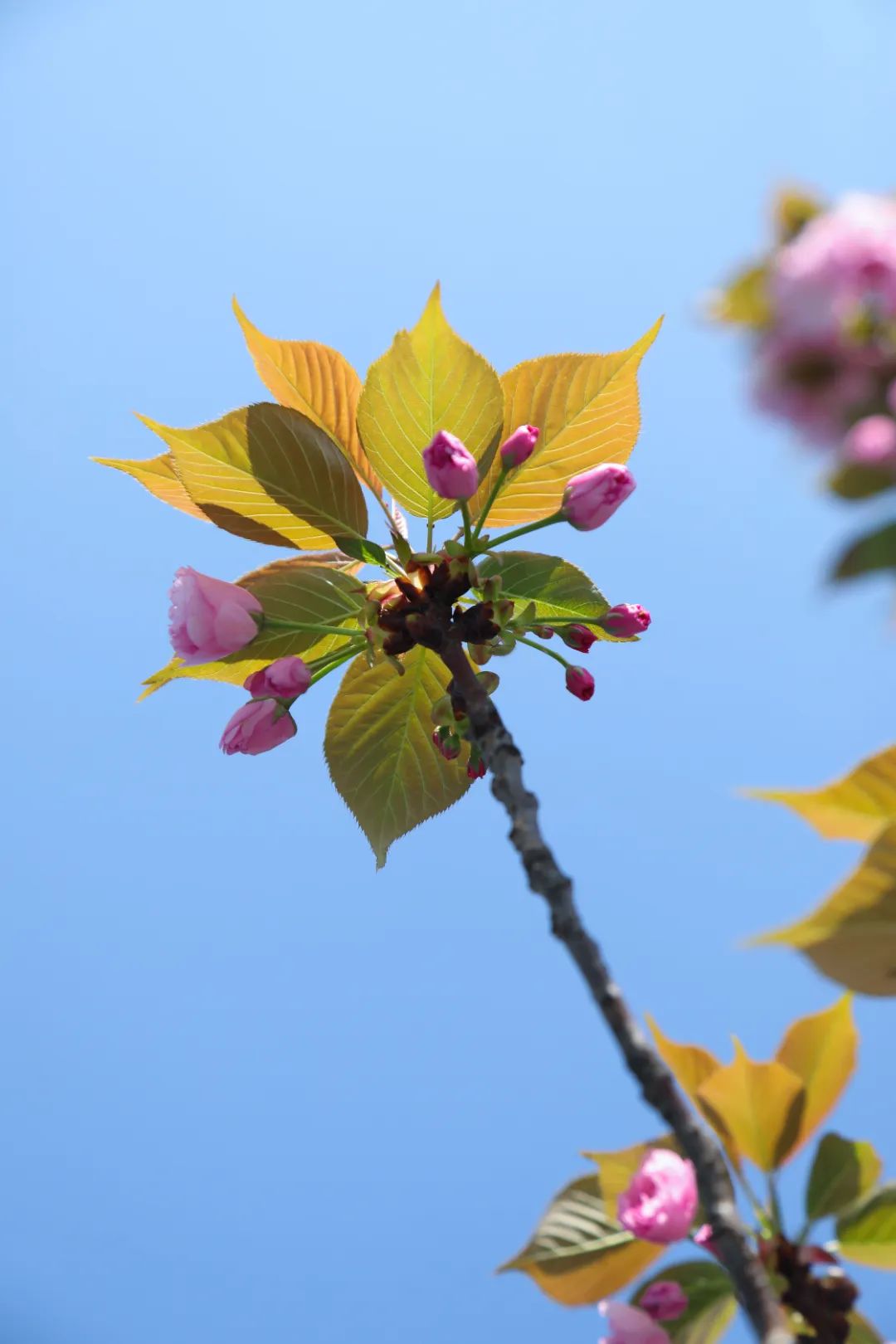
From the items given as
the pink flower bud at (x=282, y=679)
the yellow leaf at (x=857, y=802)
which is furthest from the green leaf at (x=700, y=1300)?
the pink flower bud at (x=282, y=679)

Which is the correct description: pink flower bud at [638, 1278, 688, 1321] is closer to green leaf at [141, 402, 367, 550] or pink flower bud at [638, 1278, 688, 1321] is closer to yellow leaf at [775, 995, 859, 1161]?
yellow leaf at [775, 995, 859, 1161]

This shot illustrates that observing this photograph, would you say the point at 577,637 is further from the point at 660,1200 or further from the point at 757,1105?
the point at 660,1200

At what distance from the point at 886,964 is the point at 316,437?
3.87 feet

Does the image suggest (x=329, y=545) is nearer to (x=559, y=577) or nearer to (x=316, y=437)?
(x=316, y=437)

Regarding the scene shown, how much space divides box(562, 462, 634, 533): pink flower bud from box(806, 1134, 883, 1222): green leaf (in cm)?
96

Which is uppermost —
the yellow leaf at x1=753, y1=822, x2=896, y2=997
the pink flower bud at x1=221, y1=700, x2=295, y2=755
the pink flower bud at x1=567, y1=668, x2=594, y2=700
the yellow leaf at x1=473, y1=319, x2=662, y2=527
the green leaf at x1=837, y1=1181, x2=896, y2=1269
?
the yellow leaf at x1=473, y1=319, x2=662, y2=527

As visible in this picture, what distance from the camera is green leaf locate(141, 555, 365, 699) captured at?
1.62 metres

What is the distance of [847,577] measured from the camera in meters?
0.59

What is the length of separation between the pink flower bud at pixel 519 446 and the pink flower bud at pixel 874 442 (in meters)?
1.05

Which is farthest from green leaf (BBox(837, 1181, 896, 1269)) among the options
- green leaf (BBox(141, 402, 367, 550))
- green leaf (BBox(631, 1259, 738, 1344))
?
green leaf (BBox(141, 402, 367, 550))

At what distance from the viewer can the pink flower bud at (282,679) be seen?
1537 millimetres

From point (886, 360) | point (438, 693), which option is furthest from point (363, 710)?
point (886, 360)

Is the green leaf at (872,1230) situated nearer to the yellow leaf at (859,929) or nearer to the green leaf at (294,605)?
the yellow leaf at (859,929)

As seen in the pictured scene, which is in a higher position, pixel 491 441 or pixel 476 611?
pixel 491 441
